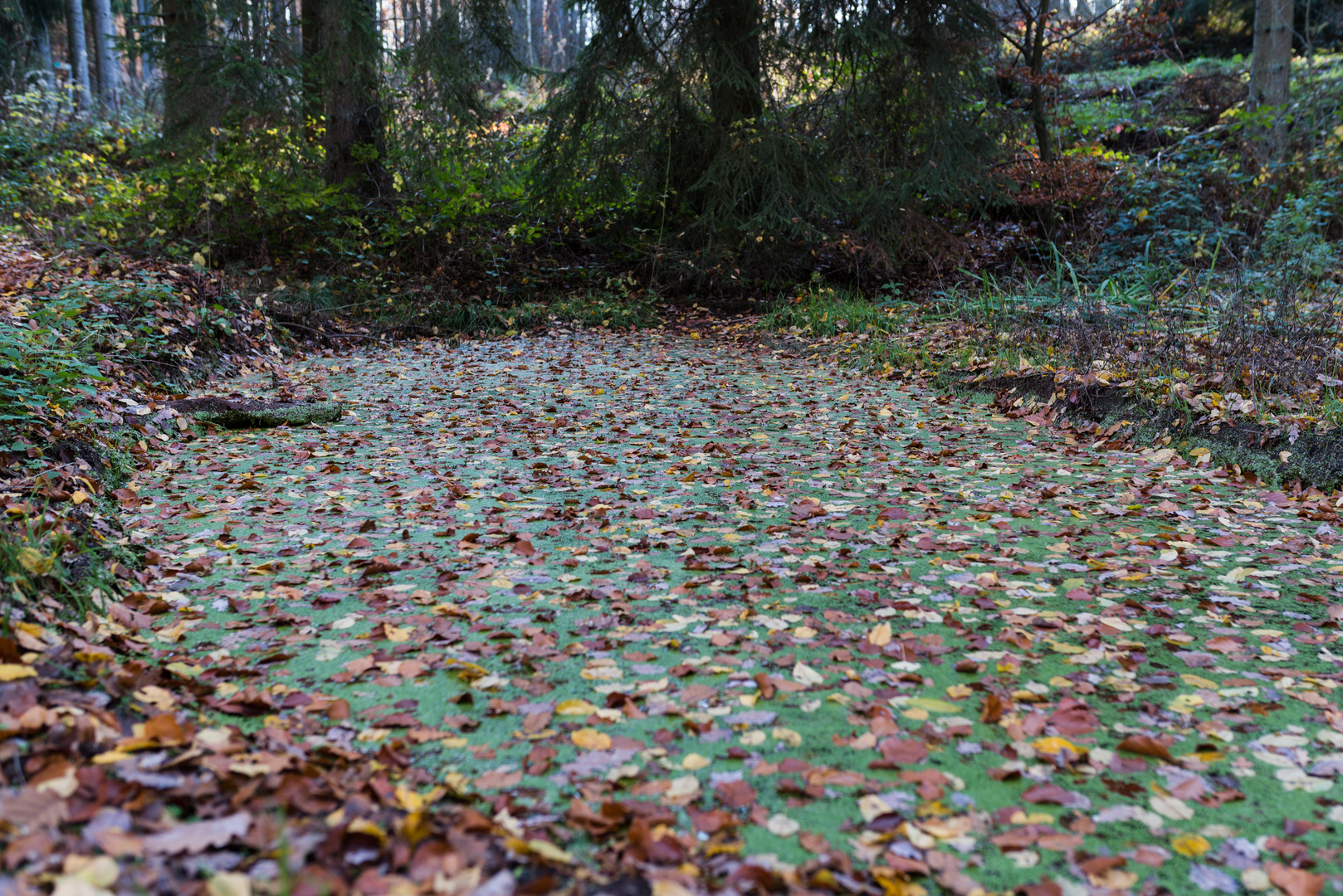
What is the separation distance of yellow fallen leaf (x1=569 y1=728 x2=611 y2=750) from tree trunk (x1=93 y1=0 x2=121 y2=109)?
18787 mm

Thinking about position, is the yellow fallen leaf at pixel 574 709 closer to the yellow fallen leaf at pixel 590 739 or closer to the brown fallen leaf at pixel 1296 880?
the yellow fallen leaf at pixel 590 739

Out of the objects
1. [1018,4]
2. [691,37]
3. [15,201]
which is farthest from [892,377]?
[15,201]

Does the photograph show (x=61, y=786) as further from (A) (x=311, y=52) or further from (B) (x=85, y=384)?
(A) (x=311, y=52)

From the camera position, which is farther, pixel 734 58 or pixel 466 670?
pixel 734 58

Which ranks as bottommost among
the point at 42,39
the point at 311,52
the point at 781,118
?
the point at 781,118

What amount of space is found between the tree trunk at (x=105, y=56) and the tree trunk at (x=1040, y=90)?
641 inches

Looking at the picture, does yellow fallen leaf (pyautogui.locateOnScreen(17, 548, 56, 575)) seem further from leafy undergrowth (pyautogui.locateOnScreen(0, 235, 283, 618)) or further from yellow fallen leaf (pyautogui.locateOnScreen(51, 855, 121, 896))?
yellow fallen leaf (pyautogui.locateOnScreen(51, 855, 121, 896))

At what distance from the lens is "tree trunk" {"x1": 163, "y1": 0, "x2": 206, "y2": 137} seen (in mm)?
9672

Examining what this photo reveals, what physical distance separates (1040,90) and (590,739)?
1147 centimetres

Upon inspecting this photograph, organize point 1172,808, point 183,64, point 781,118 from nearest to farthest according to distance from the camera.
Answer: point 1172,808, point 183,64, point 781,118

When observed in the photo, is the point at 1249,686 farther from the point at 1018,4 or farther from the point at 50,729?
the point at 1018,4

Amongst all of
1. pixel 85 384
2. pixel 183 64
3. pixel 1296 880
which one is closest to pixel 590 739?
pixel 1296 880

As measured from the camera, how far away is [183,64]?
968cm

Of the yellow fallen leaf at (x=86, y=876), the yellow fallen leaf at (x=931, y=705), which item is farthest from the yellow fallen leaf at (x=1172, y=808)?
the yellow fallen leaf at (x=86, y=876)
